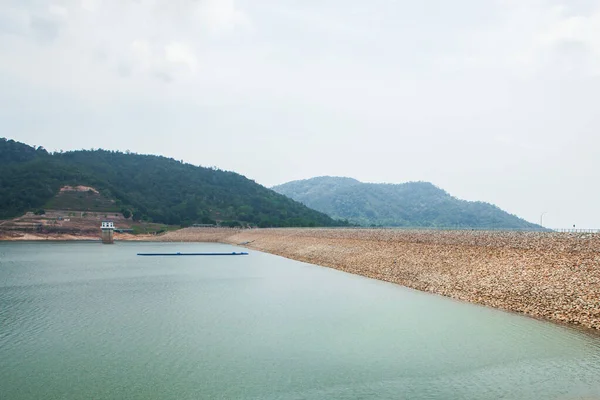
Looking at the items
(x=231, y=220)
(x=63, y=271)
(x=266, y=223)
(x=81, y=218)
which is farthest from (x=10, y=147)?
(x=63, y=271)

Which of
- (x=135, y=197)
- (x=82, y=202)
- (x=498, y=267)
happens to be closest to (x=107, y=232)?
(x=82, y=202)

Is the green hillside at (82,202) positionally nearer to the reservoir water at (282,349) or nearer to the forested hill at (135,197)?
the forested hill at (135,197)

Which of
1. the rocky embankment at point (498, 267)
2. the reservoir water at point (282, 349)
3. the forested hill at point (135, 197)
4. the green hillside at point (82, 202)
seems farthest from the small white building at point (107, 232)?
the reservoir water at point (282, 349)

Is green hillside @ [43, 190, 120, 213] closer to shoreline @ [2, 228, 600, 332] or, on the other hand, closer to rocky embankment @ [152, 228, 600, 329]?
shoreline @ [2, 228, 600, 332]

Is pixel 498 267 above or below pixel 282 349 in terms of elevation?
above

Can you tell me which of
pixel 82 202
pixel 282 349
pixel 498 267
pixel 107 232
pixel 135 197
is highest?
pixel 135 197

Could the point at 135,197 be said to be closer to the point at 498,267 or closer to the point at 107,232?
the point at 107,232

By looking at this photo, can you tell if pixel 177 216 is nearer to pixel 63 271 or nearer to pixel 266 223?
pixel 266 223

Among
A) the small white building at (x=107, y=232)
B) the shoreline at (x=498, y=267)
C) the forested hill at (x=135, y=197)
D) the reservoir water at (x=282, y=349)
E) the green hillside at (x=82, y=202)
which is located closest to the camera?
the reservoir water at (x=282, y=349)
